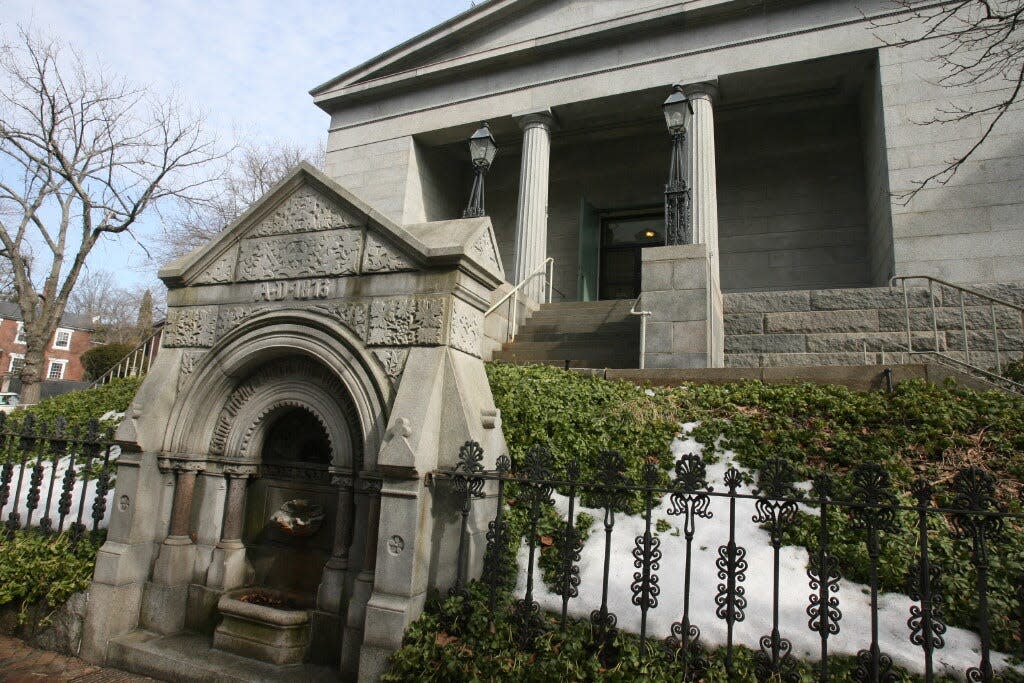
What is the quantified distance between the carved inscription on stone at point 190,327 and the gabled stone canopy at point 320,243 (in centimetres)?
25

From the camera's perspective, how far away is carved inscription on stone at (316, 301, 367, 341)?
4262mm

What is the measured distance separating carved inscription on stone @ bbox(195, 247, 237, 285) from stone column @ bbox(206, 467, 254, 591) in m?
1.56

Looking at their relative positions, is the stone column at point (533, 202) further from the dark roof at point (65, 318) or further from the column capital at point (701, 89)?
the dark roof at point (65, 318)

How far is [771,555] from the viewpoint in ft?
12.5

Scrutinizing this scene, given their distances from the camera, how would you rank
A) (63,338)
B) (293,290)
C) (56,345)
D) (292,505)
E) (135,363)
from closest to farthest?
(292,505) → (293,290) → (135,363) → (56,345) → (63,338)

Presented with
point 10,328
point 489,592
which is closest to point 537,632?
point 489,592

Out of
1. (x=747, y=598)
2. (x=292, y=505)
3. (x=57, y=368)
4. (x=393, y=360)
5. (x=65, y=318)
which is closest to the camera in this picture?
(x=747, y=598)

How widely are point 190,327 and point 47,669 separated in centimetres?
264

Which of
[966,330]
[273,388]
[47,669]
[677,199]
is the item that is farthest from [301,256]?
[966,330]

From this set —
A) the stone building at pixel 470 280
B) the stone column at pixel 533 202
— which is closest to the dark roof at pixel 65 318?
the stone building at pixel 470 280

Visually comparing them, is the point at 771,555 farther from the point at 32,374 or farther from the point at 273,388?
the point at 32,374

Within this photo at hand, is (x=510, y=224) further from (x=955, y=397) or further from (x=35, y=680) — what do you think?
(x=35, y=680)

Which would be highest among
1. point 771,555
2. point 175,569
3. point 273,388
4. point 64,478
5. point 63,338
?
point 63,338

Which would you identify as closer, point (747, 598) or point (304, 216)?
point (747, 598)
